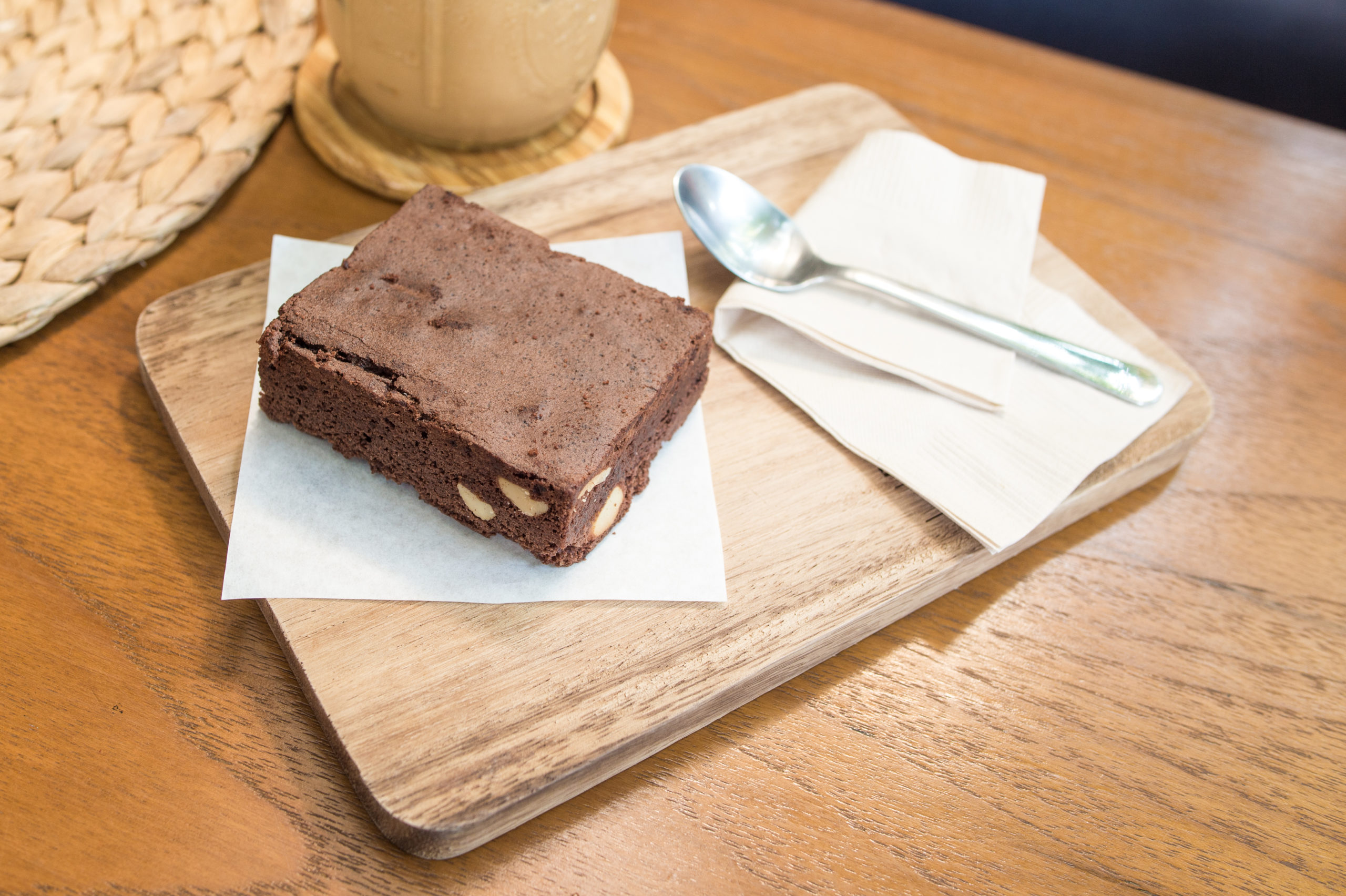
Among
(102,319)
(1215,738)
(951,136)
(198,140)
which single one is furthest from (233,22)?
(1215,738)

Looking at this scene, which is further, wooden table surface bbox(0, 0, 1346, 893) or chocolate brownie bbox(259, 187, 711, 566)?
chocolate brownie bbox(259, 187, 711, 566)

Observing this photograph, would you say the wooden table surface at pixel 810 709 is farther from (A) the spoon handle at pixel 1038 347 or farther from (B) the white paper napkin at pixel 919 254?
(B) the white paper napkin at pixel 919 254

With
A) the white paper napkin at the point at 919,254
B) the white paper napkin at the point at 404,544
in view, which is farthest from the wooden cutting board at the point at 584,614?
the white paper napkin at the point at 919,254

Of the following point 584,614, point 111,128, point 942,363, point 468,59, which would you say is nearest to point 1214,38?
point 942,363

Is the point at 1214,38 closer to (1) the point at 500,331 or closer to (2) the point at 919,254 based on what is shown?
(2) the point at 919,254

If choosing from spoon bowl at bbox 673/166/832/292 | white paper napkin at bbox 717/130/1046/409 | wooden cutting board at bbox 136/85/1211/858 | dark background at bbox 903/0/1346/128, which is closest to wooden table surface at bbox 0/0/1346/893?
wooden cutting board at bbox 136/85/1211/858

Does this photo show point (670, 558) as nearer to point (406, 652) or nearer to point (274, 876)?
point (406, 652)

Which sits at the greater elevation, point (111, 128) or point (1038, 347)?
point (111, 128)

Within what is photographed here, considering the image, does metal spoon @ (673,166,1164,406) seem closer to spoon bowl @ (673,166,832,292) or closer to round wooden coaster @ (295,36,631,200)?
spoon bowl @ (673,166,832,292)
